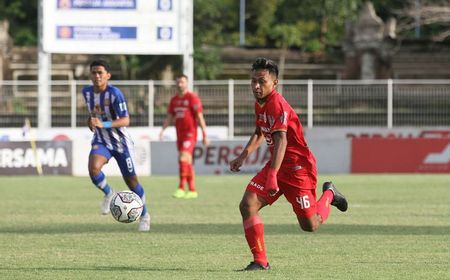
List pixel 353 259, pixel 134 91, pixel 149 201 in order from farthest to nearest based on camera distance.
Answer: pixel 134 91
pixel 149 201
pixel 353 259

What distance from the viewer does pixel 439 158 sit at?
3097 cm

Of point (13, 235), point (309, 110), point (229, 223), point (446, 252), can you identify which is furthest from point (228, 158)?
point (446, 252)

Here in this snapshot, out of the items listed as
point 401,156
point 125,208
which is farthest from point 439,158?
point 125,208

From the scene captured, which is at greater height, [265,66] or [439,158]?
[265,66]

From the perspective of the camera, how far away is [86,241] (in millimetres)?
13922

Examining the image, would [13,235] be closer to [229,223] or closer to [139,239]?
[139,239]

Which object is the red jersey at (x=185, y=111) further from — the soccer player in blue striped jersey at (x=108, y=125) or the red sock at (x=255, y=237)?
the red sock at (x=255, y=237)

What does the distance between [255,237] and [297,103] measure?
2468 cm

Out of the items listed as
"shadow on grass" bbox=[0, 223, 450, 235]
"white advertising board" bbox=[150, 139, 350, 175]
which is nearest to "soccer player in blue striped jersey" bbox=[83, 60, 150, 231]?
"shadow on grass" bbox=[0, 223, 450, 235]

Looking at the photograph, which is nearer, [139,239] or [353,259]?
[353,259]

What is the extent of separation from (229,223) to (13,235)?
3.17 metres

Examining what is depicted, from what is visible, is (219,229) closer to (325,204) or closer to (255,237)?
(325,204)

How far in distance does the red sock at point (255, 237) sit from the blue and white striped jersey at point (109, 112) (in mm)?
4994

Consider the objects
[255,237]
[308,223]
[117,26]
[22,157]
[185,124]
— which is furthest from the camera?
[117,26]
